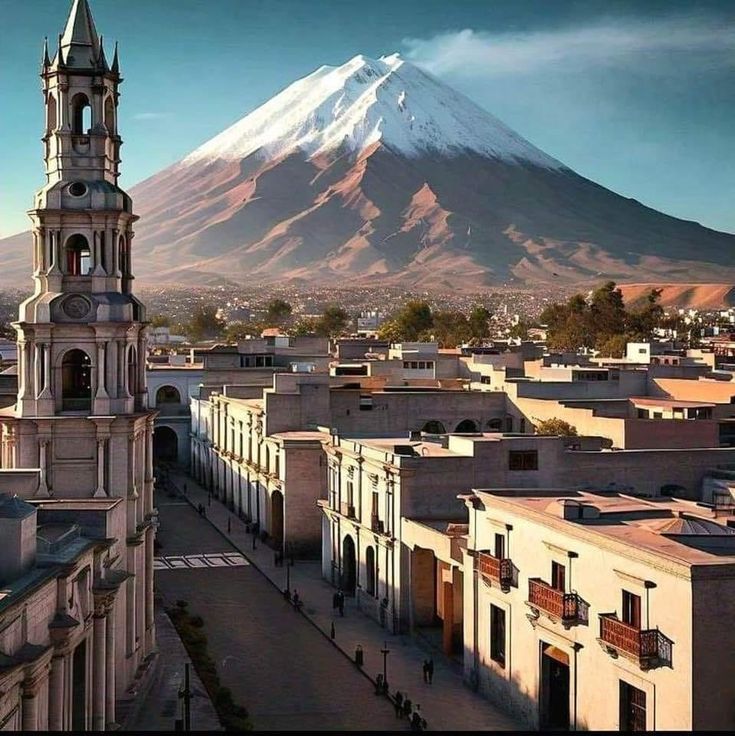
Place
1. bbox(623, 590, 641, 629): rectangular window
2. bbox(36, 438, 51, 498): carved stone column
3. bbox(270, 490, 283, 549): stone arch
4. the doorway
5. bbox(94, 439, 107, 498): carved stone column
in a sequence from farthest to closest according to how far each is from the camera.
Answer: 1. bbox(270, 490, 283, 549): stone arch
2. bbox(94, 439, 107, 498): carved stone column
3. bbox(36, 438, 51, 498): carved stone column
4. the doorway
5. bbox(623, 590, 641, 629): rectangular window

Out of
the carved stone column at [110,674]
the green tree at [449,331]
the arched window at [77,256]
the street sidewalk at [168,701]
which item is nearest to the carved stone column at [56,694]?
the carved stone column at [110,674]

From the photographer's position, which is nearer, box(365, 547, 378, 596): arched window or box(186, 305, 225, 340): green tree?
box(365, 547, 378, 596): arched window

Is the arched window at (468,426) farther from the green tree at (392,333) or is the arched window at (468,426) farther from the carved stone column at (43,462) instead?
the green tree at (392,333)

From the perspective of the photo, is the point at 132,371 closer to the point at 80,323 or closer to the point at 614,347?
the point at 80,323

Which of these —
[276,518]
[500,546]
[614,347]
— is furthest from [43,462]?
[614,347]

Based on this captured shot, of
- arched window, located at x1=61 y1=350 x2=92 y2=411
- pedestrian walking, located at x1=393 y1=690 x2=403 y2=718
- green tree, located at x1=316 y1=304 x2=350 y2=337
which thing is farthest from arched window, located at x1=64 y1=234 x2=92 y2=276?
green tree, located at x1=316 y1=304 x2=350 y2=337

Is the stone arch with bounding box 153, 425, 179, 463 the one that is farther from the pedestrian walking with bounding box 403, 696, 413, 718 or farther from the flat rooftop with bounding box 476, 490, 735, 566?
the pedestrian walking with bounding box 403, 696, 413, 718

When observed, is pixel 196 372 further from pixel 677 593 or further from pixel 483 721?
pixel 677 593
